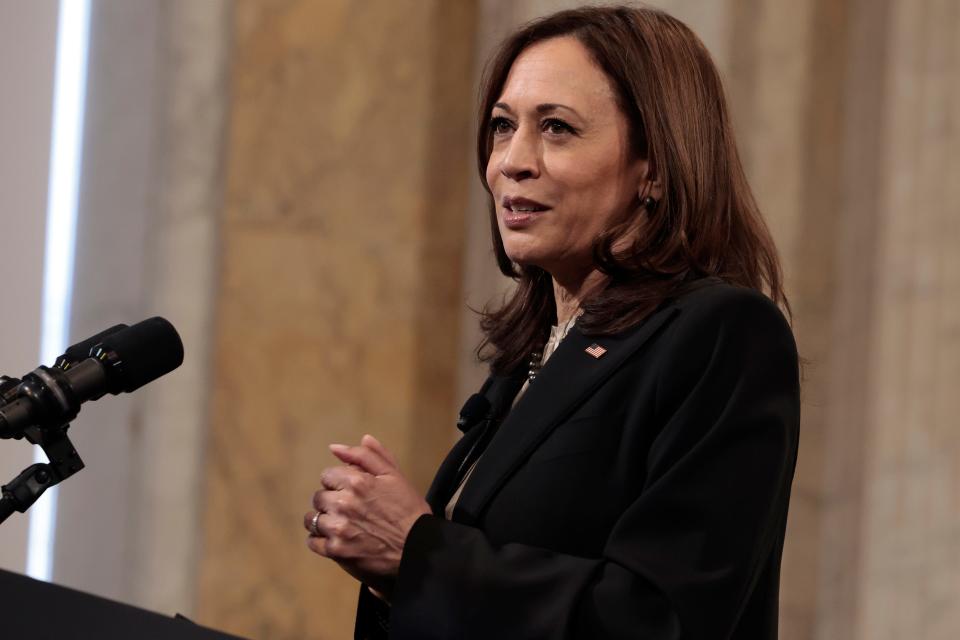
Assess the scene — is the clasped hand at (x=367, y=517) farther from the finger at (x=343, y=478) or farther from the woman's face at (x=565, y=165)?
the woman's face at (x=565, y=165)

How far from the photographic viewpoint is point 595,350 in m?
2.12

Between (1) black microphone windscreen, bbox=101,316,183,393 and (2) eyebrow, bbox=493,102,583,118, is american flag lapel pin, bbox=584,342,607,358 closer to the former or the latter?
(2) eyebrow, bbox=493,102,583,118

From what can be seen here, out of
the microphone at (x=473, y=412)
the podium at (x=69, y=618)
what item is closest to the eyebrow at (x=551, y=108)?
the microphone at (x=473, y=412)

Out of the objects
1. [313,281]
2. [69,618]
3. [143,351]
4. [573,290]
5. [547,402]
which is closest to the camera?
[69,618]

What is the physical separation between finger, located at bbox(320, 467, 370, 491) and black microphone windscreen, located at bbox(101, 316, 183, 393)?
0.29 m

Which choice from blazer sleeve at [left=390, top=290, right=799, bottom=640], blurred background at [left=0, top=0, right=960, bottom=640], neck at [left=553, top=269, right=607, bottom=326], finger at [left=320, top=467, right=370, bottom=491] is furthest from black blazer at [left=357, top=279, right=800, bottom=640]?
blurred background at [left=0, top=0, right=960, bottom=640]

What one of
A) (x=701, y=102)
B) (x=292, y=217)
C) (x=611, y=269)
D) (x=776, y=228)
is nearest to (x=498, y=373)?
(x=611, y=269)

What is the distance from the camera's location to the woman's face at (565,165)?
2227mm

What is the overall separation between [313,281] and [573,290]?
1840mm

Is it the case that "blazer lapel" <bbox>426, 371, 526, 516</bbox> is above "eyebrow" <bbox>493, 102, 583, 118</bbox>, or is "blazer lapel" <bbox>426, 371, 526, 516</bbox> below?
below

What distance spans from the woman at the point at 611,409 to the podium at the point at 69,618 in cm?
52

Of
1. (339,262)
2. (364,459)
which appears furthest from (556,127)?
(339,262)

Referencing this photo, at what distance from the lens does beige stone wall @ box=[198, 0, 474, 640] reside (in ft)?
13.1

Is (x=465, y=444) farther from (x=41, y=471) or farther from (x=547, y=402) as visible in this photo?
(x=41, y=471)
